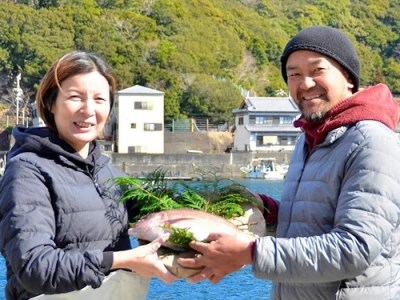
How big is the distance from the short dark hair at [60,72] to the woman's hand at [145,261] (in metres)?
0.49

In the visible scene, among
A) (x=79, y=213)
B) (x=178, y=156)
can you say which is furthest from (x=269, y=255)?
(x=178, y=156)

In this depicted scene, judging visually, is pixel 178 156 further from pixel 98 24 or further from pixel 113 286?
pixel 113 286

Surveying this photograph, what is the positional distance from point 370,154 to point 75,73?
3.09ft

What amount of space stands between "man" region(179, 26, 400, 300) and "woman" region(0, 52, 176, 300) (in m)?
0.29

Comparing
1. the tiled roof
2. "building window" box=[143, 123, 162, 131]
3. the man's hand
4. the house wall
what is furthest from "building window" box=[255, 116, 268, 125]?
the man's hand

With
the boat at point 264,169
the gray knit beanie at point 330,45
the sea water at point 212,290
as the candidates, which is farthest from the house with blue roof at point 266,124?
the gray knit beanie at point 330,45

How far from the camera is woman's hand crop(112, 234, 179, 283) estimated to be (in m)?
2.02

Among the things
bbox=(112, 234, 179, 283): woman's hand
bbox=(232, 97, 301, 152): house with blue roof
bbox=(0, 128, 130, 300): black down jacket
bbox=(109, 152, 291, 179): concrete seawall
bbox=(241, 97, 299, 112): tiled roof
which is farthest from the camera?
bbox=(232, 97, 301, 152): house with blue roof

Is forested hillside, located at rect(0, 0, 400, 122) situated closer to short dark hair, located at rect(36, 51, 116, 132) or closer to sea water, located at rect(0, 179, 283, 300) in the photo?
sea water, located at rect(0, 179, 283, 300)

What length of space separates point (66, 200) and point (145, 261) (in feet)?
1.01

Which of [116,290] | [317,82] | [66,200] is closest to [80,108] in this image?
[66,200]

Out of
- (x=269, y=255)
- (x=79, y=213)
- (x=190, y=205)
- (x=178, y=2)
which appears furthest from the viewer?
(x=178, y=2)

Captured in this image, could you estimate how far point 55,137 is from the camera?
217cm

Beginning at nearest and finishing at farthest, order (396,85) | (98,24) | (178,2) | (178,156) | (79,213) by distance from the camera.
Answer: (79,213) < (178,156) < (98,24) < (178,2) < (396,85)
